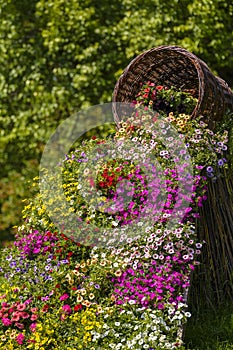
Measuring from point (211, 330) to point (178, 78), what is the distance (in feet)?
5.55

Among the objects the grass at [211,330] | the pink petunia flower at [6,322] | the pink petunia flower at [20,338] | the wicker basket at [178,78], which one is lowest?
the grass at [211,330]

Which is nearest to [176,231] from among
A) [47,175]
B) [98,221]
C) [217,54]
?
[98,221]

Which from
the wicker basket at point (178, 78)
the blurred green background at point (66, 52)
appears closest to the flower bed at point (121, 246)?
the wicker basket at point (178, 78)

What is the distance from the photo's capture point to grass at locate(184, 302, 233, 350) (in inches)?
116

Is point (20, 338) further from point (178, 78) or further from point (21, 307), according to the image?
point (178, 78)

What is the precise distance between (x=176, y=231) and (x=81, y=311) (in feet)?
1.99

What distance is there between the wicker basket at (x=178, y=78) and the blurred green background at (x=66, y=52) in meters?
1.72

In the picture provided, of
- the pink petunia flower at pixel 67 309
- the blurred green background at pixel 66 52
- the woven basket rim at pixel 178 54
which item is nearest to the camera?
the pink petunia flower at pixel 67 309

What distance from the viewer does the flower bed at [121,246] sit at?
287 centimetres

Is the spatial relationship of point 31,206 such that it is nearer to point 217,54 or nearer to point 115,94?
point 115,94

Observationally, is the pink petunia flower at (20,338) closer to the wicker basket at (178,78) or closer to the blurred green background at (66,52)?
the wicker basket at (178,78)

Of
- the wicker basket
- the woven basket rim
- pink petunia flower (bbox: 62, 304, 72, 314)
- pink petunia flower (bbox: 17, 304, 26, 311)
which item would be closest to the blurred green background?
the wicker basket

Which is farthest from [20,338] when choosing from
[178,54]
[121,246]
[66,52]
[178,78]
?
[66,52]

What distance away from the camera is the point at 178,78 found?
4016 millimetres
